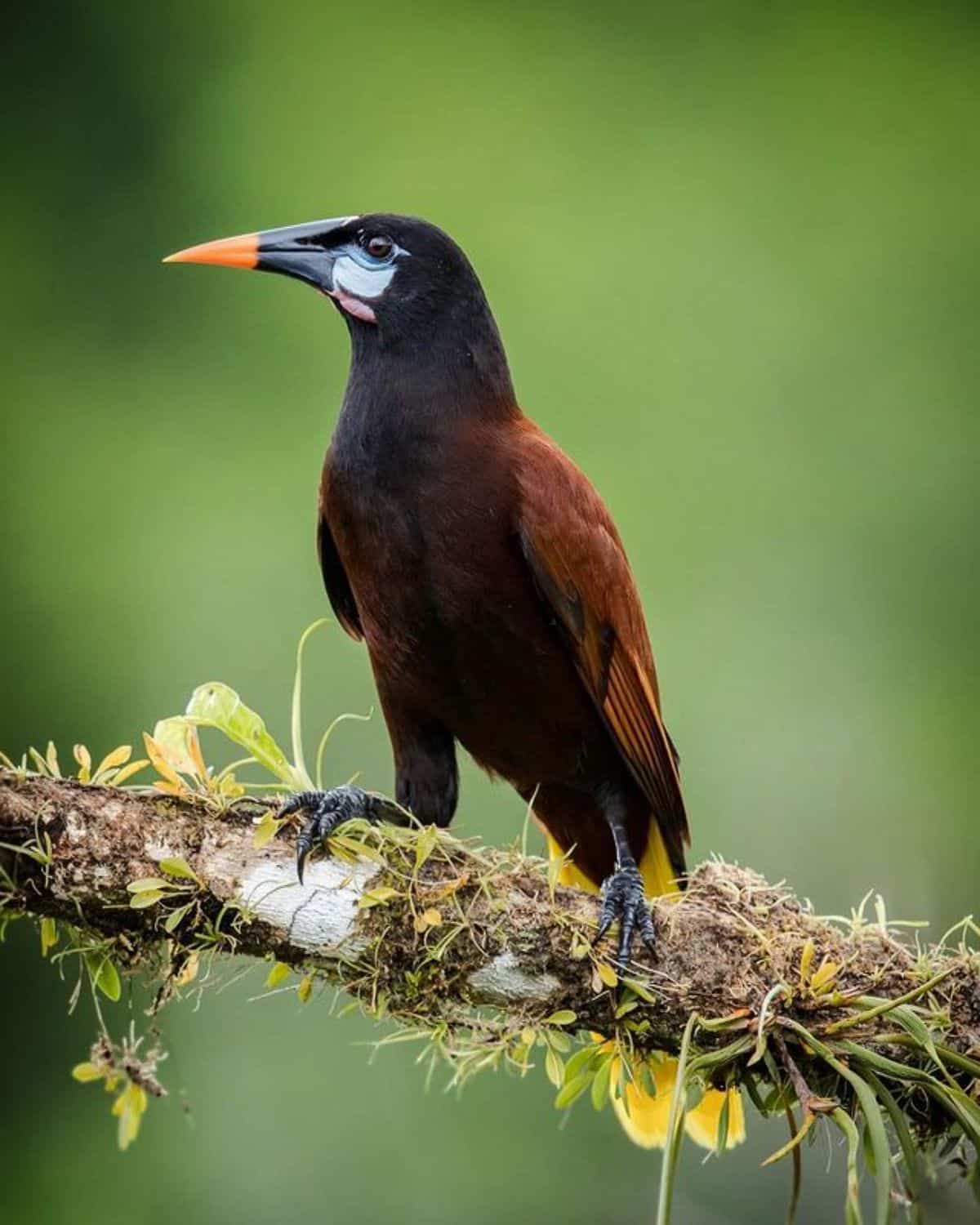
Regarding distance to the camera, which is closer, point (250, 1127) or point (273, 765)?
point (273, 765)

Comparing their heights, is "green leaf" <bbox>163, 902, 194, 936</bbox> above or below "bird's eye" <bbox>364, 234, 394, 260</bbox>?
below

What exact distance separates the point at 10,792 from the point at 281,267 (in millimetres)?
1056

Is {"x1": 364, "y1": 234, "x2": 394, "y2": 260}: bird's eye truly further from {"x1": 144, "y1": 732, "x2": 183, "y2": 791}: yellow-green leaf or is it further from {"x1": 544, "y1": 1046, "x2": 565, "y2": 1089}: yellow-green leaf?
{"x1": 544, "y1": 1046, "x2": 565, "y2": 1089}: yellow-green leaf

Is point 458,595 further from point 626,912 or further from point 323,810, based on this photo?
point 626,912

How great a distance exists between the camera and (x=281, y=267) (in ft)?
8.29

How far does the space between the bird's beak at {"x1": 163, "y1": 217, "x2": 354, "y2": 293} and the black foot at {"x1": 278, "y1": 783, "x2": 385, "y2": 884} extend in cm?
85

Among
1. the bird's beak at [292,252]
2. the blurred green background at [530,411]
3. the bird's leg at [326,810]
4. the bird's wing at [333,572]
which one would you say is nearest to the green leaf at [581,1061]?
the bird's leg at [326,810]

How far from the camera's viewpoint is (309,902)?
188 centimetres

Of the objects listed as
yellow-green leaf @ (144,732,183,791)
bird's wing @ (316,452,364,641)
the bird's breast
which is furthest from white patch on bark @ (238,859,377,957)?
bird's wing @ (316,452,364,641)

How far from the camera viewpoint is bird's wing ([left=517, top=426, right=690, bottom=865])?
2.36 meters

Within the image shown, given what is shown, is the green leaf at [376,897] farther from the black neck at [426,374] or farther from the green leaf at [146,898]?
the black neck at [426,374]

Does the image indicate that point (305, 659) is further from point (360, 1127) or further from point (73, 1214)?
point (73, 1214)

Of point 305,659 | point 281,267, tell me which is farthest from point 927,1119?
point 305,659

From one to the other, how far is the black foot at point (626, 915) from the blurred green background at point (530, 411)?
192 centimetres
